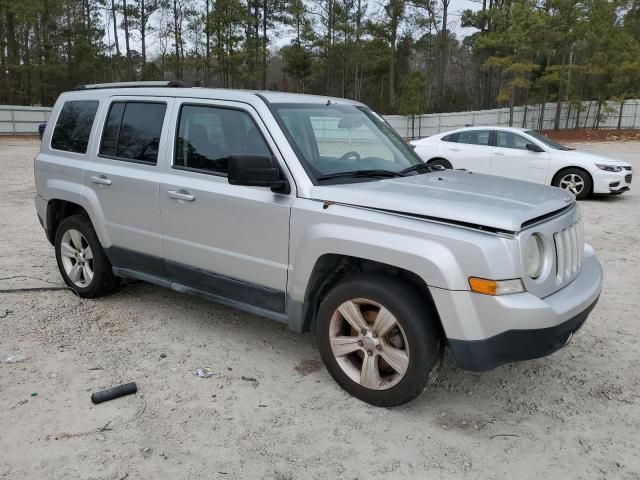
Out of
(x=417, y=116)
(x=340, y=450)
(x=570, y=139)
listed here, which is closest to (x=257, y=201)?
(x=340, y=450)

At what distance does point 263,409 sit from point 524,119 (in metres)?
39.3

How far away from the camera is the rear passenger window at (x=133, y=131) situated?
435cm

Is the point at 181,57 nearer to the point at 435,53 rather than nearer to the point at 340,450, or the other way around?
the point at 435,53

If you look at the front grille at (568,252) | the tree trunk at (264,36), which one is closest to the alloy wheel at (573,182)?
the front grille at (568,252)

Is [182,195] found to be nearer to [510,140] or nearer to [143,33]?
[510,140]

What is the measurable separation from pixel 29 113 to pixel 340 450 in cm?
3601

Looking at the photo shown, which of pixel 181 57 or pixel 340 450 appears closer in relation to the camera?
pixel 340 450

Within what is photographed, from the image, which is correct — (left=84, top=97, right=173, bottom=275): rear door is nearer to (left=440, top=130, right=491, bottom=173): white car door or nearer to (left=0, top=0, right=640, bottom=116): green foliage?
(left=440, top=130, right=491, bottom=173): white car door

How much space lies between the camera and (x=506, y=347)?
2.89m

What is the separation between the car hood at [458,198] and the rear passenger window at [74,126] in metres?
2.65

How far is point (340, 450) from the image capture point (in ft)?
9.71

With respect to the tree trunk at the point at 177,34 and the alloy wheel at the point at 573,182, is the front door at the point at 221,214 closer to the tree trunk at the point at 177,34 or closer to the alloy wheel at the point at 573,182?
the alloy wheel at the point at 573,182

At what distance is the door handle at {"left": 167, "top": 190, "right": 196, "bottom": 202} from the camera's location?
398 centimetres

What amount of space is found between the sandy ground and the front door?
58 centimetres
